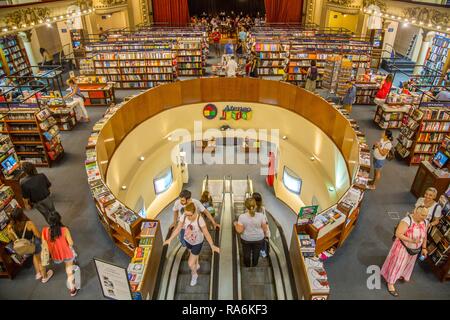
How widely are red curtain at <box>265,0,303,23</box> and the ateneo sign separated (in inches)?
496

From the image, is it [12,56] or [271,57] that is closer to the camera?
[271,57]

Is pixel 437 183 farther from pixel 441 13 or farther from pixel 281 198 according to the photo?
pixel 441 13

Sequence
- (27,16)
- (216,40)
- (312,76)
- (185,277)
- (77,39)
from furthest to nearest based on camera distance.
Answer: (216,40), (77,39), (27,16), (312,76), (185,277)

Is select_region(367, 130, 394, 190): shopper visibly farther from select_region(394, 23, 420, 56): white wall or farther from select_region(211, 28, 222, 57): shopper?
select_region(394, 23, 420, 56): white wall

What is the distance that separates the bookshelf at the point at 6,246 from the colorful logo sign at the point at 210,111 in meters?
7.86

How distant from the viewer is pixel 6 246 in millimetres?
4602

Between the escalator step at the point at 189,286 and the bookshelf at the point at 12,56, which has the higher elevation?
the bookshelf at the point at 12,56

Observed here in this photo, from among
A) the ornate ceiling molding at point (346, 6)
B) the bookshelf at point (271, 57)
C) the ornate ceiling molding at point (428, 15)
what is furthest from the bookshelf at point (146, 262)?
the ornate ceiling molding at point (346, 6)

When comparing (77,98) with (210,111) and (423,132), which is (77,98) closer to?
(210,111)

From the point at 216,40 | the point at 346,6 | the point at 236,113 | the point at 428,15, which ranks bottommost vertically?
the point at 236,113

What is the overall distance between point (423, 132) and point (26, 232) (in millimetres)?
8404

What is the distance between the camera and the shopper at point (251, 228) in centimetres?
418

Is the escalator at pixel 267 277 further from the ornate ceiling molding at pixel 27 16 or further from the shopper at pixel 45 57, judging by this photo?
the shopper at pixel 45 57

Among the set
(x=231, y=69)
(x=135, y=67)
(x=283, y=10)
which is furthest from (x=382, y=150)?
(x=283, y=10)
